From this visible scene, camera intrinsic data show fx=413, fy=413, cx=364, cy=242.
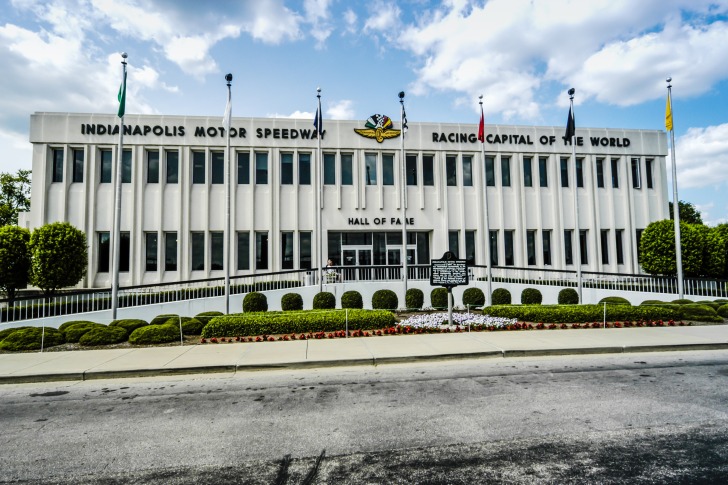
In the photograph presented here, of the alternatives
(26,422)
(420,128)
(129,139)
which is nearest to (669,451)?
(26,422)

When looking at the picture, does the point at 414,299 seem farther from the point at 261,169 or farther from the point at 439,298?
the point at 261,169

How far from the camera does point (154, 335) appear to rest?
471 inches

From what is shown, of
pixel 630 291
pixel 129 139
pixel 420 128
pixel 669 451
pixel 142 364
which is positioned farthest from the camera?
pixel 420 128

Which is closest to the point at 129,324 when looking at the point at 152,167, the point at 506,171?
the point at 152,167

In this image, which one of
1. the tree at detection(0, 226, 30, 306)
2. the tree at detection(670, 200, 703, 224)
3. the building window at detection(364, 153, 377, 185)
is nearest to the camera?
the tree at detection(0, 226, 30, 306)

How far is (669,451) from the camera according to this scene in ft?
14.9

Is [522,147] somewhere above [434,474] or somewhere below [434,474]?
above

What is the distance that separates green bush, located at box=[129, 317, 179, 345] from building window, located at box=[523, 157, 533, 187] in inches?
1073

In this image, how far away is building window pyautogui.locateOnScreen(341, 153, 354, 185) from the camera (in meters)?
29.8

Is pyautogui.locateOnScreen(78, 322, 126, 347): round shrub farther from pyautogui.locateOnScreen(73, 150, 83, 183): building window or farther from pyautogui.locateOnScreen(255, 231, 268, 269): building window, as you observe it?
A: pyautogui.locateOnScreen(73, 150, 83, 183): building window

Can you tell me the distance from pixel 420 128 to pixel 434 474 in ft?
94.0

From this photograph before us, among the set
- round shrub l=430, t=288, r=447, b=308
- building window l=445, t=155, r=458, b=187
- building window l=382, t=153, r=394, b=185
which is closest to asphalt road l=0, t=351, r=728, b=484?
round shrub l=430, t=288, r=447, b=308

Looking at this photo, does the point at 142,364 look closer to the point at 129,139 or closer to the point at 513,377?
the point at 513,377

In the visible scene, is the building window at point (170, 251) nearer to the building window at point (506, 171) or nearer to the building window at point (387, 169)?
the building window at point (387, 169)
